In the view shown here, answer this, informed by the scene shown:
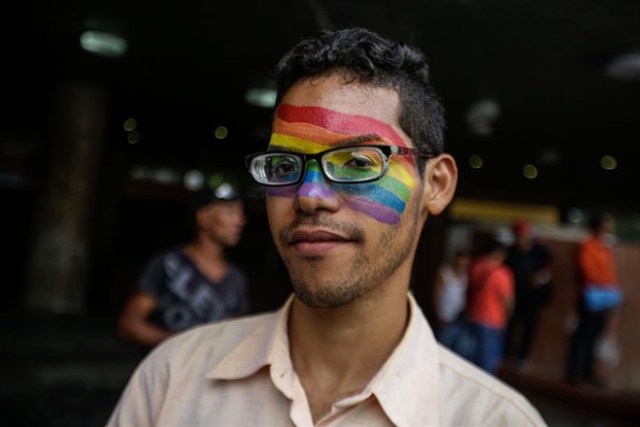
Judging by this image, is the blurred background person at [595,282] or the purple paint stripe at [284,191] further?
the blurred background person at [595,282]

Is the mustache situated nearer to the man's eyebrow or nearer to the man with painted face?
the man with painted face

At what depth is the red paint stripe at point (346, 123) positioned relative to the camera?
4.93 ft

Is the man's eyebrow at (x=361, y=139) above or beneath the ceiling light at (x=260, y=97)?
beneath

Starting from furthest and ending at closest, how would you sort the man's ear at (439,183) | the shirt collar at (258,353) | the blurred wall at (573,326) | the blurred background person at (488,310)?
the blurred wall at (573,326), the blurred background person at (488,310), the man's ear at (439,183), the shirt collar at (258,353)

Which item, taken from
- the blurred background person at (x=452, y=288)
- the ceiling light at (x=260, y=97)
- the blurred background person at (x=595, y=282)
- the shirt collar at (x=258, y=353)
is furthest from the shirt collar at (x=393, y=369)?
the ceiling light at (x=260, y=97)

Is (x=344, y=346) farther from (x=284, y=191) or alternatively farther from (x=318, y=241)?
(x=284, y=191)

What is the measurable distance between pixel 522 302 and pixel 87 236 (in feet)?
22.3

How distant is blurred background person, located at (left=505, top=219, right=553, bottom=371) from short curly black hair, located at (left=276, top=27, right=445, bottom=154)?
6.35 metres

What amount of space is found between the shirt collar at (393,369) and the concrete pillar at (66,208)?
9902mm

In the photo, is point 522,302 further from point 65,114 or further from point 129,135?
point 129,135

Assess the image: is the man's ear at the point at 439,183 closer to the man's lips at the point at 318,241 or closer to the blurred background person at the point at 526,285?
the man's lips at the point at 318,241

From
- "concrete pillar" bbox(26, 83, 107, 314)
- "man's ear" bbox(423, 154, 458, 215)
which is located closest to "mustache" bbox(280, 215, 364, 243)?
"man's ear" bbox(423, 154, 458, 215)

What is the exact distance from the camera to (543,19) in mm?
6562

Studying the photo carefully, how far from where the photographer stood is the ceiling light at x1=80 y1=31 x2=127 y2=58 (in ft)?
27.4
